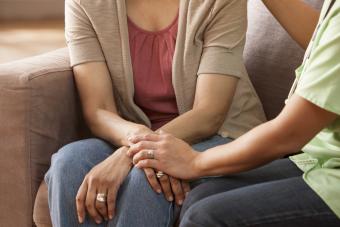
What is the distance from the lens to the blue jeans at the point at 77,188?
1105mm

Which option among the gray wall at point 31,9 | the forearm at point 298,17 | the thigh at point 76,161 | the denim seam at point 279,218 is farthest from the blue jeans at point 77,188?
the gray wall at point 31,9

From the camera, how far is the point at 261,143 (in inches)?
39.9

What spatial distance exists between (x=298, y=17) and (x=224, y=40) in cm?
20

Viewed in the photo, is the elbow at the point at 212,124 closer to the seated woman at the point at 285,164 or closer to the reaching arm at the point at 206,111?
the reaching arm at the point at 206,111

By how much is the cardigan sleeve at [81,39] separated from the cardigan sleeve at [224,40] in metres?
0.29

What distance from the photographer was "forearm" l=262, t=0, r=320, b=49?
4.32 ft

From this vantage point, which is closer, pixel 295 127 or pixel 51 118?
pixel 295 127

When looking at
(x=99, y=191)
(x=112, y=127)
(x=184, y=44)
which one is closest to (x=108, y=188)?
(x=99, y=191)

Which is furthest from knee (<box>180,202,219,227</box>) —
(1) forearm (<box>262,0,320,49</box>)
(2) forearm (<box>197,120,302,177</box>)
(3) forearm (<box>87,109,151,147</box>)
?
(1) forearm (<box>262,0,320,49</box>)

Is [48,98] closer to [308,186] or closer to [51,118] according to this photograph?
[51,118]

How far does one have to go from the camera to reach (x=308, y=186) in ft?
3.29

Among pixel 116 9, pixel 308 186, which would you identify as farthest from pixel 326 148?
pixel 116 9

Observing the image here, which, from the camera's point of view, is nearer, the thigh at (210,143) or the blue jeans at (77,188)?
the blue jeans at (77,188)

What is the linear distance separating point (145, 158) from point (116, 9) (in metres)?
0.46
